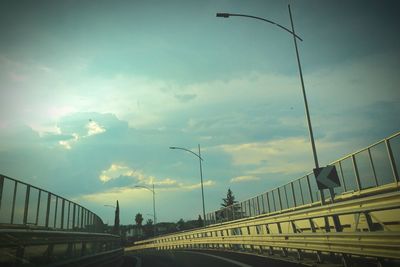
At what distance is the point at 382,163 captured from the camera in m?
13.1

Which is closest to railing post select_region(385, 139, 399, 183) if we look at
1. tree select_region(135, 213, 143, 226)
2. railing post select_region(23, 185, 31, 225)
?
railing post select_region(23, 185, 31, 225)

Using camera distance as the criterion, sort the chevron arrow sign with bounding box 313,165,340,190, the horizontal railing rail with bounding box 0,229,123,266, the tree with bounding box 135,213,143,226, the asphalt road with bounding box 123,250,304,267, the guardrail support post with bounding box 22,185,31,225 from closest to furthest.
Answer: the horizontal railing rail with bounding box 0,229,123,266
the guardrail support post with bounding box 22,185,31,225
the asphalt road with bounding box 123,250,304,267
the chevron arrow sign with bounding box 313,165,340,190
the tree with bounding box 135,213,143,226

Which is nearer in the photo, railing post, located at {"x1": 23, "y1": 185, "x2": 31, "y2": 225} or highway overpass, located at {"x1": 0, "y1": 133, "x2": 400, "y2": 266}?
highway overpass, located at {"x1": 0, "y1": 133, "x2": 400, "y2": 266}

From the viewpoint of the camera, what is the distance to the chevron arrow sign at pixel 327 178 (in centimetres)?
1452

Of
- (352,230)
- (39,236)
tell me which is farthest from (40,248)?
(352,230)

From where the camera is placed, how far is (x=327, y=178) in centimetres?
1459

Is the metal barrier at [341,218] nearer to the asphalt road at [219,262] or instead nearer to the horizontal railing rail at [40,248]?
the asphalt road at [219,262]

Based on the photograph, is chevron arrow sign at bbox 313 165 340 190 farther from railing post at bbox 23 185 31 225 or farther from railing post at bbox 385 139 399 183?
railing post at bbox 23 185 31 225

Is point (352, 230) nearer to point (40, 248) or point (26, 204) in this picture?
point (40, 248)

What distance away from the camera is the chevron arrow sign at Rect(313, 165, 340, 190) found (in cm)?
1452

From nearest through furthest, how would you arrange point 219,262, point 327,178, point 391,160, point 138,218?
point 391,160 → point 219,262 → point 327,178 → point 138,218

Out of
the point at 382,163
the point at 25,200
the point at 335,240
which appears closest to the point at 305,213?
the point at 335,240

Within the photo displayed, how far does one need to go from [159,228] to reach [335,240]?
143215 millimetres

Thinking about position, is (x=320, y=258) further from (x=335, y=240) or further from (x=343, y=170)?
(x=343, y=170)
